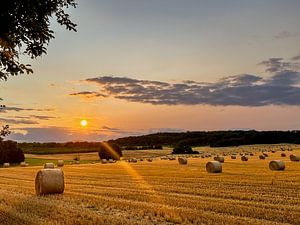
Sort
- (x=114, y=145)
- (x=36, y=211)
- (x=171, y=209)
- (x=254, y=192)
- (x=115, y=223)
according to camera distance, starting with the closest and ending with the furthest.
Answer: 1. (x=115, y=223)
2. (x=171, y=209)
3. (x=36, y=211)
4. (x=254, y=192)
5. (x=114, y=145)

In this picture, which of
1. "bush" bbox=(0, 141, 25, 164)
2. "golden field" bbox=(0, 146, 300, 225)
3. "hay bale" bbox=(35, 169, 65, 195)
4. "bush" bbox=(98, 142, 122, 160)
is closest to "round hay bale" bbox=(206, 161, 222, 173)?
"golden field" bbox=(0, 146, 300, 225)

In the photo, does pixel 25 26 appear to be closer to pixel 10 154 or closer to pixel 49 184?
pixel 49 184

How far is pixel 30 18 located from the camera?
1538 cm

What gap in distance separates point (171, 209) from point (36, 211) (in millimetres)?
4556

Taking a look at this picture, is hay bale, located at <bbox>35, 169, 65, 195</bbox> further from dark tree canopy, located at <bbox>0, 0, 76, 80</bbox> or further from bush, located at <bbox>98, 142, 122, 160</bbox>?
bush, located at <bbox>98, 142, 122, 160</bbox>

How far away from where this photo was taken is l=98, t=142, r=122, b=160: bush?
255 ft

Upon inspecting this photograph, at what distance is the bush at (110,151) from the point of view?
255 ft

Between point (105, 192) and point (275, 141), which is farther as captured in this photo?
point (275, 141)

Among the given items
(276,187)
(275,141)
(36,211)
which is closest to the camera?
(36,211)

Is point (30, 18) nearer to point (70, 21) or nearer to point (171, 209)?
point (70, 21)

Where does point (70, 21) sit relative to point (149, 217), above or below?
above

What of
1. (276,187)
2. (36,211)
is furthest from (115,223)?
(276,187)

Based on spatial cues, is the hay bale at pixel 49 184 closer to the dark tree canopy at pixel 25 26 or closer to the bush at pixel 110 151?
the dark tree canopy at pixel 25 26

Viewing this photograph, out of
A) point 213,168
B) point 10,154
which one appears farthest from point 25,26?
point 10,154
